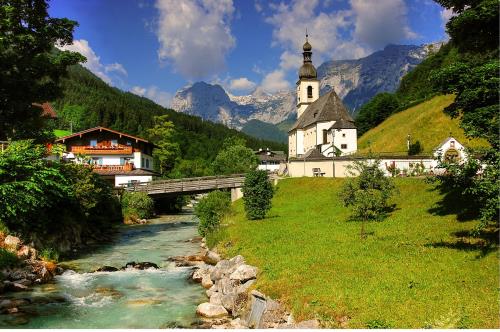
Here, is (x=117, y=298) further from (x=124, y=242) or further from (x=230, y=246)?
(x=124, y=242)

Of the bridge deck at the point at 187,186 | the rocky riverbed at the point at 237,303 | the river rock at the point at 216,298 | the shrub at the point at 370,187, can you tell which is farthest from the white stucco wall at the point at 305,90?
the river rock at the point at 216,298

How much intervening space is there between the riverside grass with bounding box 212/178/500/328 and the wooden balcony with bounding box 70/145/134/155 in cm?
4658

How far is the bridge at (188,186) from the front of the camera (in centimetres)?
5966

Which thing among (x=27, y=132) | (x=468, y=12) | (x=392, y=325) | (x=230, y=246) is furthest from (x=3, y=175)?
(x=468, y=12)

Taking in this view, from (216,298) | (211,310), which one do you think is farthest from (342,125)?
(211,310)

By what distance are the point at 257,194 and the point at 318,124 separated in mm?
48670

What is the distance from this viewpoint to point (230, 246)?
2902 centimetres

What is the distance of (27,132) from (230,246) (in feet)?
59.9

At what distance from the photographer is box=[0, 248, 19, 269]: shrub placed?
76.5 feet

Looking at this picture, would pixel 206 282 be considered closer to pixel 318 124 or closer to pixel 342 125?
pixel 342 125

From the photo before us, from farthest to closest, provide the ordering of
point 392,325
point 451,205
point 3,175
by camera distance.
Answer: point 451,205 → point 3,175 → point 392,325

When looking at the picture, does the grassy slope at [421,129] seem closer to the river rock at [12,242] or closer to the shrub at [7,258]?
the river rock at [12,242]

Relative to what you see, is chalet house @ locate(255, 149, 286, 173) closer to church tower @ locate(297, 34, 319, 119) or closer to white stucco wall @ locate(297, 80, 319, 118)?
church tower @ locate(297, 34, 319, 119)

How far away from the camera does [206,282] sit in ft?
73.8
